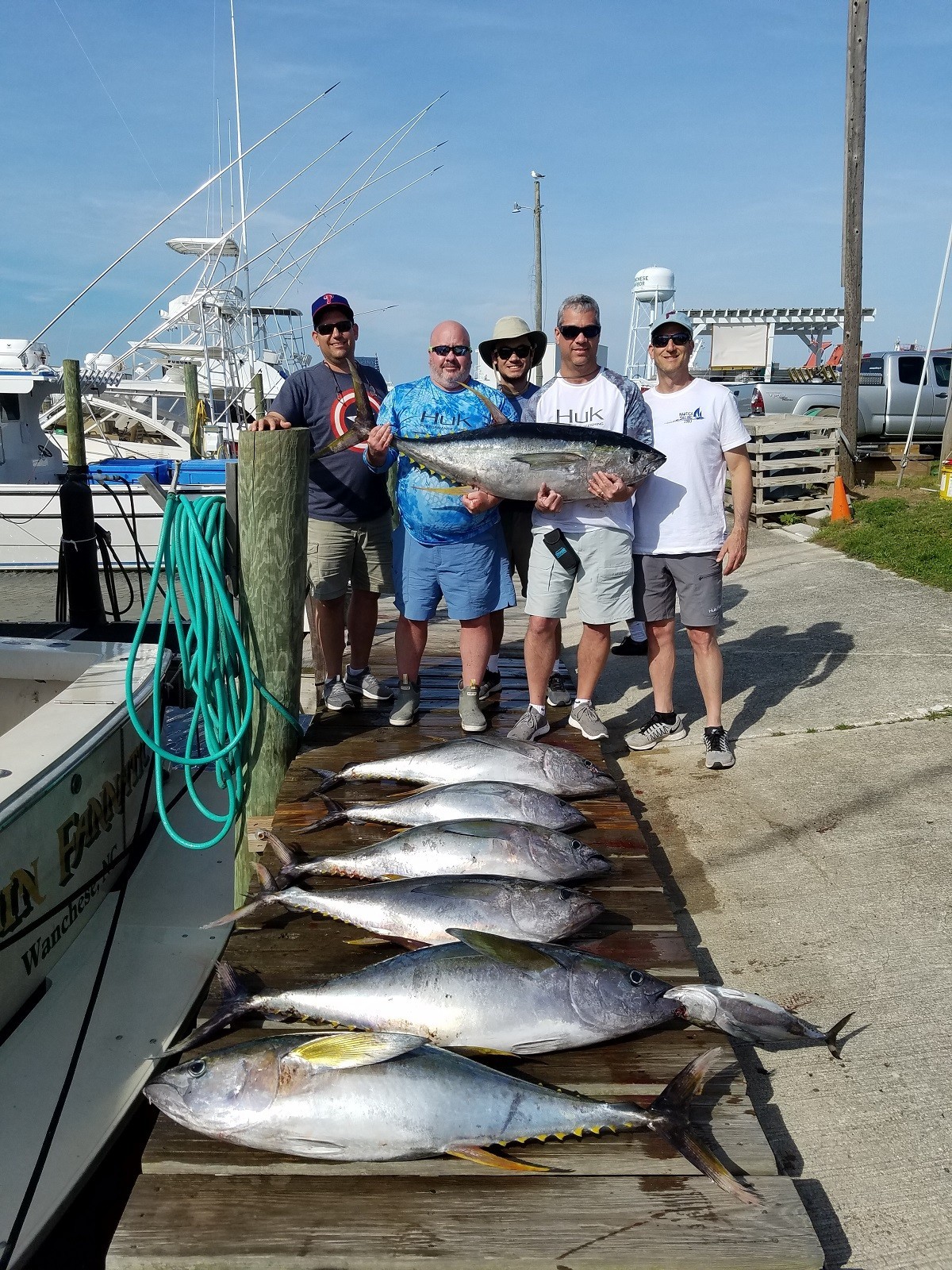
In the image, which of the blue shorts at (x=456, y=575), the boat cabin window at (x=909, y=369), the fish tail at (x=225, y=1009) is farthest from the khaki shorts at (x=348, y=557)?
the boat cabin window at (x=909, y=369)

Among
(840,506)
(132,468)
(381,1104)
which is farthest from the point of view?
(132,468)

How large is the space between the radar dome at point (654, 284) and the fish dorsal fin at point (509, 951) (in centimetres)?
3135

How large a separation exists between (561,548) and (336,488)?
1152 millimetres

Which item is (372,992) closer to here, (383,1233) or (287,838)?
(383,1233)

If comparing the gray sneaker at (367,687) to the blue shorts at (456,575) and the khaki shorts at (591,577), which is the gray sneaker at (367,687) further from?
the khaki shorts at (591,577)

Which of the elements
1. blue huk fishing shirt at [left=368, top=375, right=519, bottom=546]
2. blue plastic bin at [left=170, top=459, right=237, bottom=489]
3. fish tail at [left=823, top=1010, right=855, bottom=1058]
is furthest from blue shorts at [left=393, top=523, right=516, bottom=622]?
blue plastic bin at [left=170, top=459, right=237, bottom=489]

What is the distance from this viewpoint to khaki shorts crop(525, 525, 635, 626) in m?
4.32

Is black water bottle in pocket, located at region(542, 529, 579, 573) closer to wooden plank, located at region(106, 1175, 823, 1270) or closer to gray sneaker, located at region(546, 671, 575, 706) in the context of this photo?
gray sneaker, located at region(546, 671, 575, 706)

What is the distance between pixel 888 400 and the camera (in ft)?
52.3

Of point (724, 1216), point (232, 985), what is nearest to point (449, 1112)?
point (724, 1216)

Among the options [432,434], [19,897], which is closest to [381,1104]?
[19,897]

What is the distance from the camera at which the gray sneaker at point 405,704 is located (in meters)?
4.67

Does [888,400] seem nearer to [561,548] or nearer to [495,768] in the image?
[561,548]

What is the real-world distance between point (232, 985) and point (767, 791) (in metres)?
2.65
